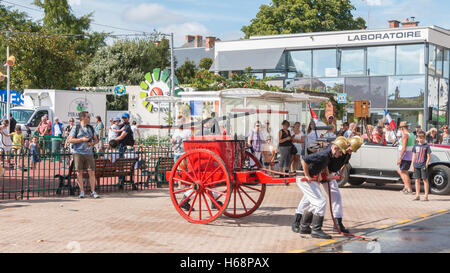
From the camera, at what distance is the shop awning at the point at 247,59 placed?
39.4 m

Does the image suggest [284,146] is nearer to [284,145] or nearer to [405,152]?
[284,145]

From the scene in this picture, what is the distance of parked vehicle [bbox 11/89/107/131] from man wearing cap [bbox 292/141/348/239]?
2008 centimetres

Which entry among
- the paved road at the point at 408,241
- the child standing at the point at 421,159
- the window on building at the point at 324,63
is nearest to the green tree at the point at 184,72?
the window on building at the point at 324,63

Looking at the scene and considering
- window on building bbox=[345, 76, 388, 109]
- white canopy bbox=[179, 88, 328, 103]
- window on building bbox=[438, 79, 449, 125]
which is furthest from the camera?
window on building bbox=[438, 79, 449, 125]

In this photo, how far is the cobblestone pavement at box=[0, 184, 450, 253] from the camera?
7.71 m

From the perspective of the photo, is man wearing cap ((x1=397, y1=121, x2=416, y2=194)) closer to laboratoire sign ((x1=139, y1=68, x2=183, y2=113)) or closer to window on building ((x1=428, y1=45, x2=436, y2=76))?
window on building ((x1=428, y1=45, x2=436, y2=76))

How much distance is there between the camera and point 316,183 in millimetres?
8453

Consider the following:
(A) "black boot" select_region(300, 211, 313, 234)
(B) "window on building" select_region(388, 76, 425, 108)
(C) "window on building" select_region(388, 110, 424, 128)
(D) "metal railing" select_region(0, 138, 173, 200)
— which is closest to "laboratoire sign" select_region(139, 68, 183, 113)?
(B) "window on building" select_region(388, 76, 425, 108)

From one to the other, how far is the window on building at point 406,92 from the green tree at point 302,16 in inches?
595

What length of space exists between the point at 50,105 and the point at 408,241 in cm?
2230

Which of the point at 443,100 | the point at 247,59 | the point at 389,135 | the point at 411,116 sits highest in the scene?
the point at 247,59

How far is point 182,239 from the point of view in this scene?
8.18 meters

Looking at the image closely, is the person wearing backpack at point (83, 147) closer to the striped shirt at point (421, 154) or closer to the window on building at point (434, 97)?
the striped shirt at point (421, 154)

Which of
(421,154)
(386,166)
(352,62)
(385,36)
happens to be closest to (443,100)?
(385,36)
